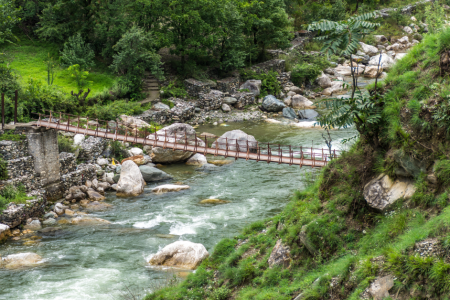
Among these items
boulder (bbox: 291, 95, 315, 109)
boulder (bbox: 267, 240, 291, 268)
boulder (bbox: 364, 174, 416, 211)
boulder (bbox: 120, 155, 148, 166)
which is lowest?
boulder (bbox: 120, 155, 148, 166)

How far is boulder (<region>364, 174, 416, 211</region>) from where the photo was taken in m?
8.86

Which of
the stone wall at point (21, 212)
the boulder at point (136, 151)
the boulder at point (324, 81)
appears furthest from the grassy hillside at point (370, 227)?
the boulder at point (324, 81)

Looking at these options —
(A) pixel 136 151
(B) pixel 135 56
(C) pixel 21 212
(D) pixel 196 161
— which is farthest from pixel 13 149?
(B) pixel 135 56

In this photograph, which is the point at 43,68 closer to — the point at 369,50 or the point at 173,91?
the point at 173,91

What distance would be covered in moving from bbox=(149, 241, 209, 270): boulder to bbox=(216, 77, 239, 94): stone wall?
25299mm

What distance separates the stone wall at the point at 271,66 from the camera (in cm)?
4141

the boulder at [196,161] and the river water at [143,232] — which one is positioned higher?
the boulder at [196,161]

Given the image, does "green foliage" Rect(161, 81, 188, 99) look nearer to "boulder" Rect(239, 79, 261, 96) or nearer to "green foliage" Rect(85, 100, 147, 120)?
"green foliage" Rect(85, 100, 147, 120)

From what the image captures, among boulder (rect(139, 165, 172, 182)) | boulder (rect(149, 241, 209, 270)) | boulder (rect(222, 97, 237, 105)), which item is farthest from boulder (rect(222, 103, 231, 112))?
boulder (rect(149, 241, 209, 270))

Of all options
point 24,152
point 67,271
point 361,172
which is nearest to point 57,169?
point 24,152

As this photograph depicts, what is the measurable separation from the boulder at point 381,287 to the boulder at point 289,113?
26.9 metres

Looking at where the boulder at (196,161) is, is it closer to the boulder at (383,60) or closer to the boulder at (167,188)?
the boulder at (167,188)

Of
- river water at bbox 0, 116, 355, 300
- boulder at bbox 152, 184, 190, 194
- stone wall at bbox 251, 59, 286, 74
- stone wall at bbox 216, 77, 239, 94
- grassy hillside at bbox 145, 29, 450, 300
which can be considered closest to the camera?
grassy hillside at bbox 145, 29, 450, 300

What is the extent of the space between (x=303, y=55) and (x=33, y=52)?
90.4 ft
